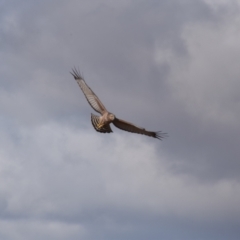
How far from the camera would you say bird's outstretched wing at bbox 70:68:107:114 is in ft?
137

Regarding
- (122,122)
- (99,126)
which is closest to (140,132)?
(122,122)

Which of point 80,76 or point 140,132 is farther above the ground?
point 80,76

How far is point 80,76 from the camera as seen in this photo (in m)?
44.7

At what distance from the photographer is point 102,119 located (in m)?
40.3

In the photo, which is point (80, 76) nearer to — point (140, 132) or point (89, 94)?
point (89, 94)

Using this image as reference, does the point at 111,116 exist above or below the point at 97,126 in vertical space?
above

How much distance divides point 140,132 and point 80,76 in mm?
5954

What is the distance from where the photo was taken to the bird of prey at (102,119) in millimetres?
40094

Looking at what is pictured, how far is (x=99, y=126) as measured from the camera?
39.8m

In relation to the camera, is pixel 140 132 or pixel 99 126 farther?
pixel 140 132

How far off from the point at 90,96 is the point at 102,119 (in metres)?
3.00

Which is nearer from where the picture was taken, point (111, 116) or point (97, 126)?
point (97, 126)

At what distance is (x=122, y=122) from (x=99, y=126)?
2978 millimetres

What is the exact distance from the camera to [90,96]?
140 ft
